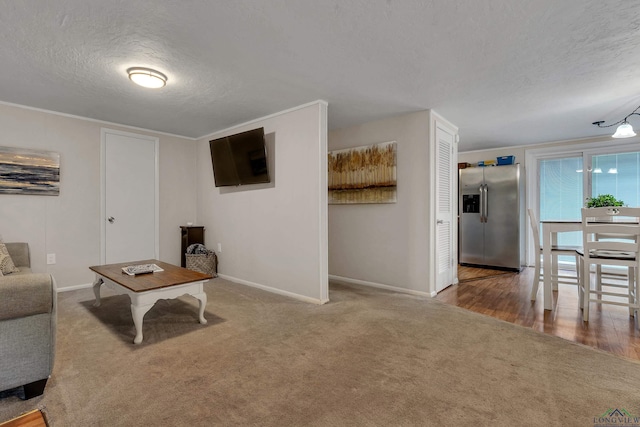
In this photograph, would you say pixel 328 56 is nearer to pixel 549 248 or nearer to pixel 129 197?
pixel 549 248

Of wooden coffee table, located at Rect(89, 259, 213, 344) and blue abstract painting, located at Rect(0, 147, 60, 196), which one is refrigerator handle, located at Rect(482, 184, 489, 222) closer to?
wooden coffee table, located at Rect(89, 259, 213, 344)

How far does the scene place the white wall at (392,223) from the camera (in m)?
3.58

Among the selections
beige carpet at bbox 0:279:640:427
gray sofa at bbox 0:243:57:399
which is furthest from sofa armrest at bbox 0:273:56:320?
beige carpet at bbox 0:279:640:427

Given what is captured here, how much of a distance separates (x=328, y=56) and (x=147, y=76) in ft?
4.89

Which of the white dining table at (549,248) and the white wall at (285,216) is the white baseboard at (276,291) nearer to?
the white wall at (285,216)

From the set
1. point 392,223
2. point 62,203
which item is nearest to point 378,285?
point 392,223

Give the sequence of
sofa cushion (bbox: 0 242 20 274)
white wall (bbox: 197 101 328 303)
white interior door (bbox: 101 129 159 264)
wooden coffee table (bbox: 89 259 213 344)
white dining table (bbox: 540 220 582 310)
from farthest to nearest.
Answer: white interior door (bbox: 101 129 159 264)
white wall (bbox: 197 101 328 303)
white dining table (bbox: 540 220 582 310)
sofa cushion (bbox: 0 242 20 274)
wooden coffee table (bbox: 89 259 213 344)

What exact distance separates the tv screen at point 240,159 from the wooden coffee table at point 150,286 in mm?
1473

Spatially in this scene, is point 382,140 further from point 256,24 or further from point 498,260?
point 498,260

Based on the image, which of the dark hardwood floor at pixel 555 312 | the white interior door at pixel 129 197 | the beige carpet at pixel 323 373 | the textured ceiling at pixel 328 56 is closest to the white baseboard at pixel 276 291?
the beige carpet at pixel 323 373

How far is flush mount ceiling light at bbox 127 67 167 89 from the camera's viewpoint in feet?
8.18

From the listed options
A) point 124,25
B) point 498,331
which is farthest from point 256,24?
point 498,331

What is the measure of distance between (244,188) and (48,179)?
7.25 ft

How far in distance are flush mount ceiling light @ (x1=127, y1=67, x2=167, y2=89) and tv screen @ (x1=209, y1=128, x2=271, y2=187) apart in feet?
4.11
